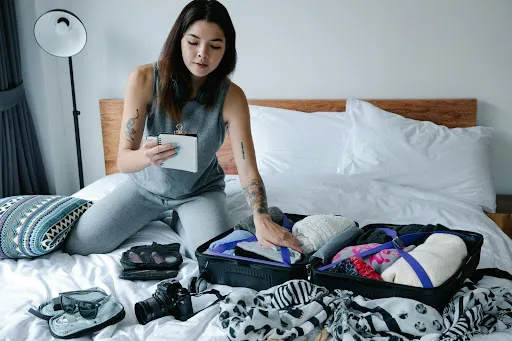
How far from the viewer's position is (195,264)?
1725 millimetres

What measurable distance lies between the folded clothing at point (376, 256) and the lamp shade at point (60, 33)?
2030mm

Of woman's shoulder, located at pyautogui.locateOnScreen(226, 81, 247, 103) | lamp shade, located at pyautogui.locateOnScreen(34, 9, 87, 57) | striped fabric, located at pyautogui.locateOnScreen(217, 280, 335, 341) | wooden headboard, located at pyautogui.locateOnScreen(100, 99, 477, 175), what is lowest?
striped fabric, located at pyautogui.locateOnScreen(217, 280, 335, 341)

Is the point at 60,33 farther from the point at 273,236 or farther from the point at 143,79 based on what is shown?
the point at 273,236

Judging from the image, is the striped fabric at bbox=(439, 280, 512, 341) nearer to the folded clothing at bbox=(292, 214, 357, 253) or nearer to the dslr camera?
the folded clothing at bbox=(292, 214, 357, 253)

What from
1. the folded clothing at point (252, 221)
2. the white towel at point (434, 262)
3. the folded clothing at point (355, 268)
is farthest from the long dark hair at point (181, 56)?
the white towel at point (434, 262)

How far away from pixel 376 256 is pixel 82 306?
80 cm

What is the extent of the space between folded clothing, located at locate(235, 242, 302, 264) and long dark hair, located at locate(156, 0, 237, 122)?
0.57 m

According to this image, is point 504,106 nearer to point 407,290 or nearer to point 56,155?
point 407,290

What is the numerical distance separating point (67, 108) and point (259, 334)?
250cm

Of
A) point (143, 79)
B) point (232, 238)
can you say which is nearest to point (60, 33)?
point (143, 79)

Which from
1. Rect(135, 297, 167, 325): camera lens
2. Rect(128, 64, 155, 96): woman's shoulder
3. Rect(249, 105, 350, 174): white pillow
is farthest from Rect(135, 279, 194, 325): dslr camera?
Rect(249, 105, 350, 174): white pillow

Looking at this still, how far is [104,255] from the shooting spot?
1.80 metres

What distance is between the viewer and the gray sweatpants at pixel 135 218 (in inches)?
73.0

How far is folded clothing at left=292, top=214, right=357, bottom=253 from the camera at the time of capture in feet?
5.29
